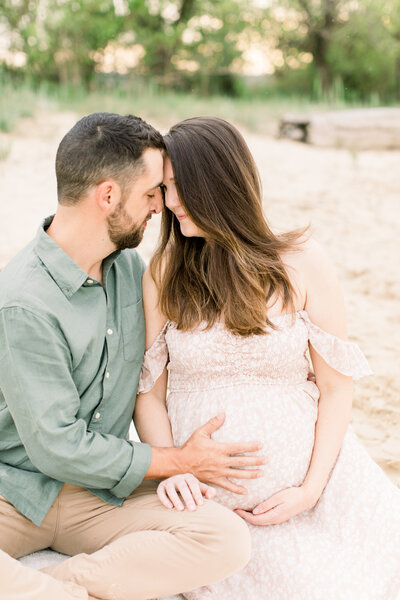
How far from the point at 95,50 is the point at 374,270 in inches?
468

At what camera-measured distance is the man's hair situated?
2.22 metres

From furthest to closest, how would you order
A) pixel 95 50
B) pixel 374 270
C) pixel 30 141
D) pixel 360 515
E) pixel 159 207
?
pixel 95 50 → pixel 30 141 → pixel 374 270 → pixel 159 207 → pixel 360 515

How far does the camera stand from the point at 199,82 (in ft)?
56.1

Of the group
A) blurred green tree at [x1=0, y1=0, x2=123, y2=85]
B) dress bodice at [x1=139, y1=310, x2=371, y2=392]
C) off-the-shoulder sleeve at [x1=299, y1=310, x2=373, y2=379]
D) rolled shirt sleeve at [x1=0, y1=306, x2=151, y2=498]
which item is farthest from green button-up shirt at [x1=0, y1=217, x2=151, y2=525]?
blurred green tree at [x1=0, y1=0, x2=123, y2=85]

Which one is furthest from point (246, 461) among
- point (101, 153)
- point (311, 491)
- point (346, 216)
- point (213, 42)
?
point (213, 42)

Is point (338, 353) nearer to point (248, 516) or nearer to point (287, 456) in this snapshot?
point (287, 456)

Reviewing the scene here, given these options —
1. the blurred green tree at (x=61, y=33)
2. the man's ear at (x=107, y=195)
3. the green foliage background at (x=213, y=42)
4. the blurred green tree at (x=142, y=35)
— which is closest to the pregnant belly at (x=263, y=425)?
the man's ear at (x=107, y=195)

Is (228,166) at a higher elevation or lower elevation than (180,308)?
higher

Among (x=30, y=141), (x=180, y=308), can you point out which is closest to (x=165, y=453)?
(x=180, y=308)

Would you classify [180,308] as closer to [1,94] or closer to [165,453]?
[165,453]

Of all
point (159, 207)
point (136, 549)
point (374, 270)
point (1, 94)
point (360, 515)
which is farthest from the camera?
point (1, 94)

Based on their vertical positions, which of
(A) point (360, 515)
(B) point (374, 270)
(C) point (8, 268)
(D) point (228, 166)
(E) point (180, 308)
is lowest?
(B) point (374, 270)

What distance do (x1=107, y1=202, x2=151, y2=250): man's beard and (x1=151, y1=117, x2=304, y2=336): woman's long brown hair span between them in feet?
A: 0.69

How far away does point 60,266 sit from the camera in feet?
7.20
